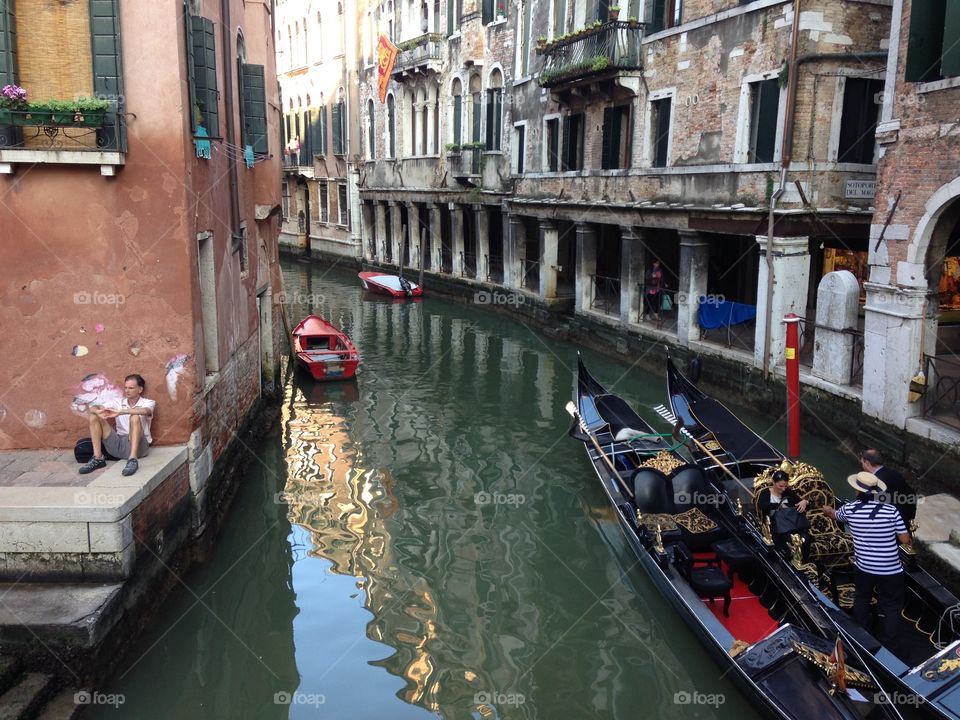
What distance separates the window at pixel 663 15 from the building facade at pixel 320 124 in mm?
17333

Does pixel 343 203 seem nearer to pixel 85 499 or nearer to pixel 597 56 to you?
pixel 597 56

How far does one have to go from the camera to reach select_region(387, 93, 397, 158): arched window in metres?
25.8

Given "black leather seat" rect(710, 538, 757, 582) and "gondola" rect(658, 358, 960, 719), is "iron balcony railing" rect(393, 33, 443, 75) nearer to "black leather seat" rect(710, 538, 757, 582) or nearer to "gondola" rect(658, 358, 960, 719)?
"gondola" rect(658, 358, 960, 719)

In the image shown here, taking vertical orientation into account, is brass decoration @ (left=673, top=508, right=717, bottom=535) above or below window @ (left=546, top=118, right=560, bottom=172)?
below

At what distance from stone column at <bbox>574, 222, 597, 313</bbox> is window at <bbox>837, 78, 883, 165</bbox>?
5921 millimetres

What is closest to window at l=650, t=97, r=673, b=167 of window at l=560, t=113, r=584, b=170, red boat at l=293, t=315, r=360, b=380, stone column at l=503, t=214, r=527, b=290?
window at l=560, t=113, r=584, b=170

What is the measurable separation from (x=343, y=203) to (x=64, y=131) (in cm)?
2501

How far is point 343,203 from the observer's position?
3077 centimetres

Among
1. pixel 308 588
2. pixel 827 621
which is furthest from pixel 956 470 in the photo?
pixel 308 588

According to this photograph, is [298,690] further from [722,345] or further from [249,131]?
[722,345]

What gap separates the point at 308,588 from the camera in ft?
22.1

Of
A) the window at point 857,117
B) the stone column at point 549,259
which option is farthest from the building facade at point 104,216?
the stone column at point 549,259

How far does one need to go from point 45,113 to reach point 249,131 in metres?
3.66

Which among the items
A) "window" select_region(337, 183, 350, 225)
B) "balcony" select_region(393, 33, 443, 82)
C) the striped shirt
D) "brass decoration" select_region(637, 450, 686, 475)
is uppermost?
"balcony" select_region(393, 33, 443, 82)
